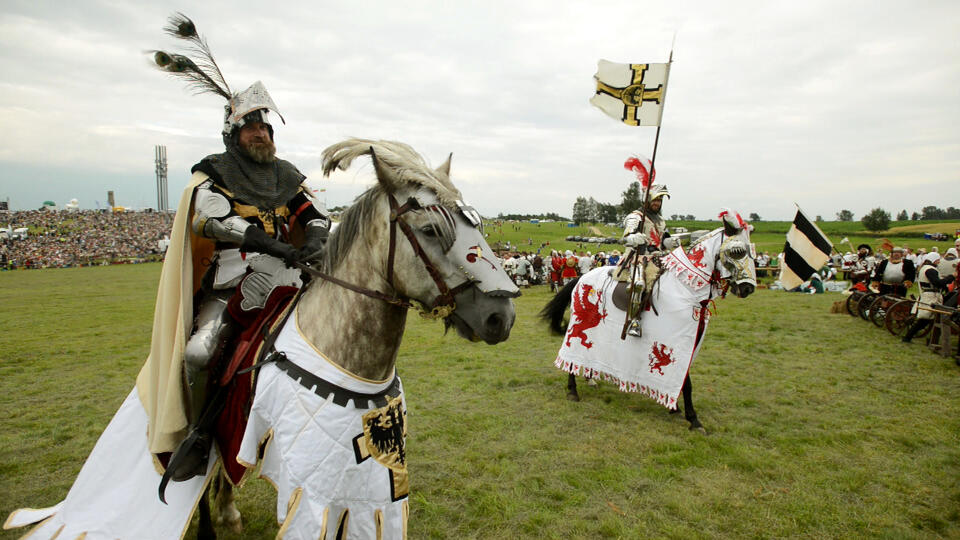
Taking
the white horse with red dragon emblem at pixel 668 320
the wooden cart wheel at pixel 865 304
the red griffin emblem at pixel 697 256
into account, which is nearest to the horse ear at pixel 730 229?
the white horse with red dragon emblem at pixel 668 320

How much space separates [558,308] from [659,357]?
204 centimetres

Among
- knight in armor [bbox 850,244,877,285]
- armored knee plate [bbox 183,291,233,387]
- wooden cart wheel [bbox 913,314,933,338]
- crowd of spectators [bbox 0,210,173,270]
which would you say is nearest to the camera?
armored knee plate [bbox 183,291,233,387]

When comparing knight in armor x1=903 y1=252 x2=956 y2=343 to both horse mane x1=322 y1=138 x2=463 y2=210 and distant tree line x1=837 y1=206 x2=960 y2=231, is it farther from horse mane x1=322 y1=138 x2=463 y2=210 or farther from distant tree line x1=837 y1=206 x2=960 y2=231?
distant tree line x1=837 y1=206 x2=960 y2=231

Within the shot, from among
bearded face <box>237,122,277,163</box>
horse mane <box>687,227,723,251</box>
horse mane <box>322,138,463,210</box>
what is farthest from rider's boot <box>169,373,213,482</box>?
horse mane <box>687,227,723,251</box>

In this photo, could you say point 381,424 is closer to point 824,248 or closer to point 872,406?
point 824,248

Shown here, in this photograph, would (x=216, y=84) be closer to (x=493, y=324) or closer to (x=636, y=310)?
(x=493, y=324)

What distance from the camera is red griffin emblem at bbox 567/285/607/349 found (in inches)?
257

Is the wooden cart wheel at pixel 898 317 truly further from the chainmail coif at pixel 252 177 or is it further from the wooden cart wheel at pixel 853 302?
the chainmail coif at pixel 252 177

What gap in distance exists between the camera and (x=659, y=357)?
5699 millimetres

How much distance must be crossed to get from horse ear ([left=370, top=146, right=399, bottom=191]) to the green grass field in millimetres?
2888

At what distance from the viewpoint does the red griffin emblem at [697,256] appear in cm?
551

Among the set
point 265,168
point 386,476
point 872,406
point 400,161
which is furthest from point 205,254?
point 872,406

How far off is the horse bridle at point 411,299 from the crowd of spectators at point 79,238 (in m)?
33.8

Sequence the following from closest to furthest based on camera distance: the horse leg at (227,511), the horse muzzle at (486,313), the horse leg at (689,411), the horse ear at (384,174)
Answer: the horse muzzle at (486,313)
the horse ear at (384,174)
the horse leg at (227,511)
the horse leg at (689,411)
